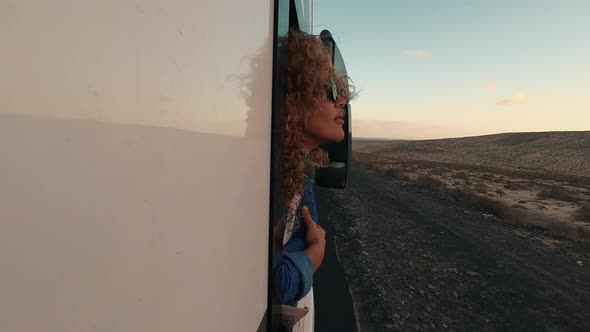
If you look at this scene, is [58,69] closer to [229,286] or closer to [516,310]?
[229,286]

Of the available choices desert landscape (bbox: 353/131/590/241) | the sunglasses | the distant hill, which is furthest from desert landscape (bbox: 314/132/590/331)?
the distant hill

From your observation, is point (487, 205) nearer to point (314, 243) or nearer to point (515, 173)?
point (314, 243)

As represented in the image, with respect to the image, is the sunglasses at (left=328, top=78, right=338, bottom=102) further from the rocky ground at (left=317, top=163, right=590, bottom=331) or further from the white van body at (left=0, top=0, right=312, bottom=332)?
the rocky ground at (left=317, top=163, right=590, bottom=331)

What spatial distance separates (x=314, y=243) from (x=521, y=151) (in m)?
61.6

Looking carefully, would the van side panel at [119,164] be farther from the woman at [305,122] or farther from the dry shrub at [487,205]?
the dry shrub at [487,205]

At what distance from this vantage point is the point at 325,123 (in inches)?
58.1

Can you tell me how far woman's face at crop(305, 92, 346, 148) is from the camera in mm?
1458

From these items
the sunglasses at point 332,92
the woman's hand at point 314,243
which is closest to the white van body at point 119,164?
the woman's hand at point 314,243

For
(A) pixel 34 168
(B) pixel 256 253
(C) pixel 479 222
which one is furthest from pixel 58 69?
(C) pixel 479 222

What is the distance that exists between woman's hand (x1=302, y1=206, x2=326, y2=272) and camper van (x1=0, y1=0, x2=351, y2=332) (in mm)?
703

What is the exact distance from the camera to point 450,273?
5047mm

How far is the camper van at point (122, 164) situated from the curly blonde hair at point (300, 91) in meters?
0.72

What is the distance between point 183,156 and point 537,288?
5.77m

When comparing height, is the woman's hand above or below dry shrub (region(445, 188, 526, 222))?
above
